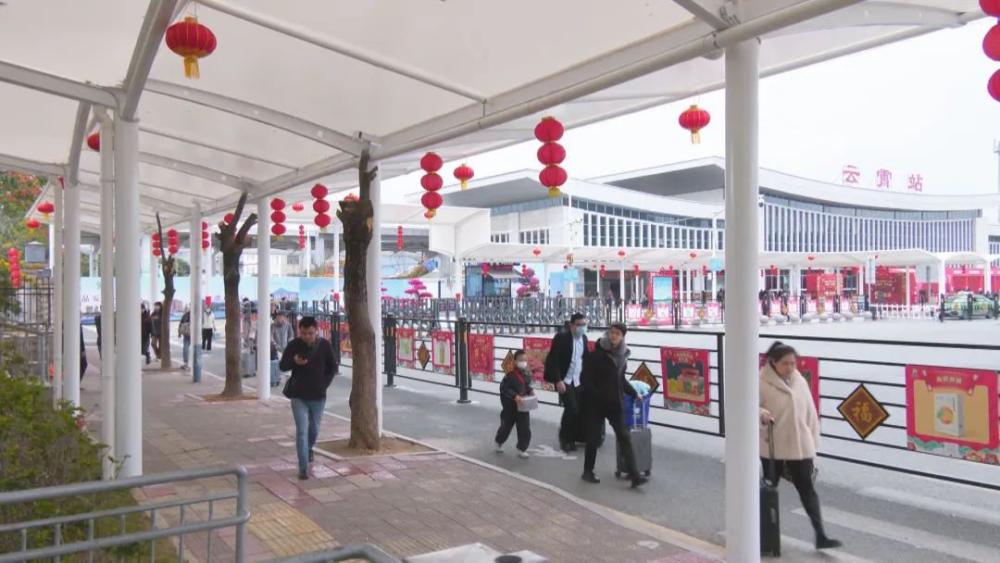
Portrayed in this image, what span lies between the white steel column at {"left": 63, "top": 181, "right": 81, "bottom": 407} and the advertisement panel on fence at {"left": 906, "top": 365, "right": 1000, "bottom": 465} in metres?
8.80

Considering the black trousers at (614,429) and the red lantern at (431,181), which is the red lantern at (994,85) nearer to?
the black trousers at (614,429)

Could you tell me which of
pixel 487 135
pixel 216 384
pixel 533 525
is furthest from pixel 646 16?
pixel 216 384

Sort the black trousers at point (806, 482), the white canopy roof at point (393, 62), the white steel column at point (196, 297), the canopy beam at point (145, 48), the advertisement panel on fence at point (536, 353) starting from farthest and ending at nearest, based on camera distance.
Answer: the white steel column at point (196, 297) < the advertisement panel on fence at point (536, 353) < the black trousers at point (806, 482) < the white canopy roof at point (393, 62) < the canopy beam at point (145, 48)

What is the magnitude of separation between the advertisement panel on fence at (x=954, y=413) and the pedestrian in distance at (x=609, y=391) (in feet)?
7.55

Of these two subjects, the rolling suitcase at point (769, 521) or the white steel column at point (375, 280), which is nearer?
the rolling suitcase at point (769, 521)

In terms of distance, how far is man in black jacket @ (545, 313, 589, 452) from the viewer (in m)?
8.05

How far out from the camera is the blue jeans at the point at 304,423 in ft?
22.3

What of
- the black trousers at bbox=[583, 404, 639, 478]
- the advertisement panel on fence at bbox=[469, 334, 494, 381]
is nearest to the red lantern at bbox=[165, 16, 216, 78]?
the black trousers at bbox=[583, 404, 639, 478]

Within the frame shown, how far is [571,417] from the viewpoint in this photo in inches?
325

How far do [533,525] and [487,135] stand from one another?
3954 millimetres

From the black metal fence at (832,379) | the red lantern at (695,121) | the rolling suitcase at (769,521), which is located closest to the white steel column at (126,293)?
the black metal fence at (832,379)

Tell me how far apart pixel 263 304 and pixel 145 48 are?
7.01 metres

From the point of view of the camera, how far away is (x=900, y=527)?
18.1 feet

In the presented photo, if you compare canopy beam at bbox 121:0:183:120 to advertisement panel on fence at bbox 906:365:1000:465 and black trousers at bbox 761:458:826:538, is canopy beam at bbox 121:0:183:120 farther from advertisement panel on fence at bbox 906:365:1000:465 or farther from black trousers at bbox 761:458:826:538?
advertisement panel on fence at bbox 906:365:1000:465
